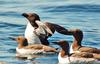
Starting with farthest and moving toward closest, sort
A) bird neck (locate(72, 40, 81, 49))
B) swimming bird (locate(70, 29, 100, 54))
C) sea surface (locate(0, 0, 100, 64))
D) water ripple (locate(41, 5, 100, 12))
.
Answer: water ripple (locate(41, 5, 100, 12))
sea surface (locate(0, 0, 100, 64))
bird neck (locate(72, 40, 81, 49))
swimming bird (locate(70, 29, 100, 54))

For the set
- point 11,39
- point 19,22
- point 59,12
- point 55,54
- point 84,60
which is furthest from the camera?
point 59,12

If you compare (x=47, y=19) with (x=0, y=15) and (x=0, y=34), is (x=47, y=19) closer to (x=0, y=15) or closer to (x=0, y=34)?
(x=0, y=15)

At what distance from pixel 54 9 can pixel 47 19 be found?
2.80 metres

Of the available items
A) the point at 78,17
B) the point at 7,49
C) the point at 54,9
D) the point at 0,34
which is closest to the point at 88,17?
the point at 78,17

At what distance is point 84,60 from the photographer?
20.0 m

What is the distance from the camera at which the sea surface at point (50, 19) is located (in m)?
21.9

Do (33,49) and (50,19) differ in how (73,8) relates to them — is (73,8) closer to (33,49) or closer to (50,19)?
(50,19)

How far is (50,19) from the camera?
28.5 meters

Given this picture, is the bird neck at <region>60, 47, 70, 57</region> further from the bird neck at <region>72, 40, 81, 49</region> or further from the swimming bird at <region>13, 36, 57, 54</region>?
the bird neck at <region>72, 40, 81, 49</region>

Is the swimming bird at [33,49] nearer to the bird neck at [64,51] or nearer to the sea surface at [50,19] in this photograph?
the sea surface at [50,19]

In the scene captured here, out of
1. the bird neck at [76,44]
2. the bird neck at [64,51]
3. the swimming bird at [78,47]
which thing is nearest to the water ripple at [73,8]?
the swimming bird at [78,47]

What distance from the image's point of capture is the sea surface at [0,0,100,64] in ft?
71.9

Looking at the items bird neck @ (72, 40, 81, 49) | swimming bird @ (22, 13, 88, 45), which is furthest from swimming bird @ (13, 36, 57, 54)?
bird neck @ (72, 40, 81, 49)

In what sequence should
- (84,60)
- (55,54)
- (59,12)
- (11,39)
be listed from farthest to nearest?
(59,12) → (11,39) → (55,54) → (84,60)
